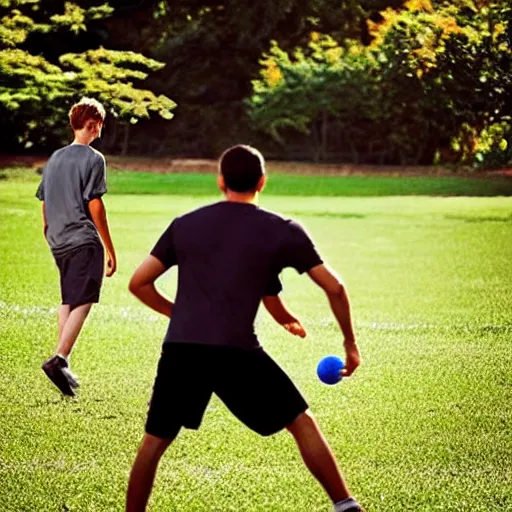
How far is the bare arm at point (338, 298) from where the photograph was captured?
4227 millimetres

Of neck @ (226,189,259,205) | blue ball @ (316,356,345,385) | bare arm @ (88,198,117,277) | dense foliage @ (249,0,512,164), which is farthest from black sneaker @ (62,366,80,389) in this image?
dense foliage @ (249,0,512,164)

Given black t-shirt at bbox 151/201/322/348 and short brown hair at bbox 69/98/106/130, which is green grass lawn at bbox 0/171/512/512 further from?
short brown hair at bbox 69/98/106/130

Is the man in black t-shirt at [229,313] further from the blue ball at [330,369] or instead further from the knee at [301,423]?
the blue ball at [330,369]

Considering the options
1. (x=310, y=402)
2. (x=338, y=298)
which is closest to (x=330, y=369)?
(x=338, y=298)

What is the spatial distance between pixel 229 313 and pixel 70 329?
10.8 ft

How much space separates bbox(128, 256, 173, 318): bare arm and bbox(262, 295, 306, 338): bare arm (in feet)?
1.11

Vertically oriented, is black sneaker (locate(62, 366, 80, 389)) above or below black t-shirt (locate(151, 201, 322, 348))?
below

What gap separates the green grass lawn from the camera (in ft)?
17.3

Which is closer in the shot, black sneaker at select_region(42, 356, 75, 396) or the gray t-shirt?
black sneaker at select_region(42, 356, 75, 396)

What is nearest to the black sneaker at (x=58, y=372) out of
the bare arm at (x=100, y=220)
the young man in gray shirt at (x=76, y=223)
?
the young man in gray shirt at (x=76, y=223)

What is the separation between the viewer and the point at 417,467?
18.6ft

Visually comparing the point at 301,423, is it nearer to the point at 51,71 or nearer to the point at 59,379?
the point at 59,379

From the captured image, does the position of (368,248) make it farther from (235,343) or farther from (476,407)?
(235,343)

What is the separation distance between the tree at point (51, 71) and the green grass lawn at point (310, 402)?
9.37 metres
